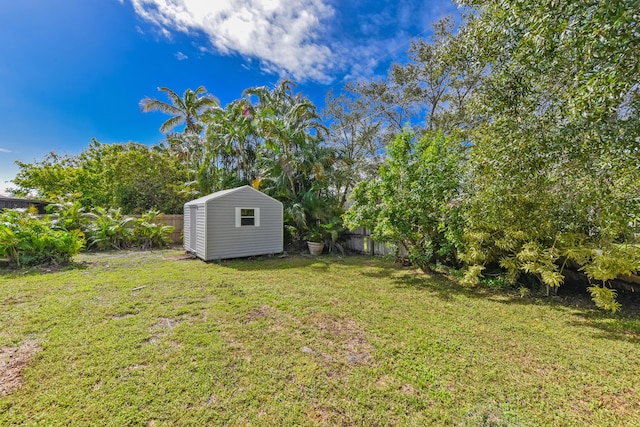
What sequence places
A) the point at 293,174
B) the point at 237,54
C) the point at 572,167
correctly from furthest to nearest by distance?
1. the point at 237,54
2. the point at 293,174
3. the point at 572,167

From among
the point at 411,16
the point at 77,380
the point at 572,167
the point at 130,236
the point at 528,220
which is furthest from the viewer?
the point at 130,236

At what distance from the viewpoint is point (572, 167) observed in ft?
11.1

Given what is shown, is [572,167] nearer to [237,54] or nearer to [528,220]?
[528,220]

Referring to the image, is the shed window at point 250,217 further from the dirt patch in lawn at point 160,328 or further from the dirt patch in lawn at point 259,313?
the dirt patch in lawn at point 160,328

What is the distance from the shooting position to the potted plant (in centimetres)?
925

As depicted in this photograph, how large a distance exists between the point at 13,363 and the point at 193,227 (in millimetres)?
6076

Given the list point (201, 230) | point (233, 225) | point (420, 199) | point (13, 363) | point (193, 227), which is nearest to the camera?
point (13, 363)

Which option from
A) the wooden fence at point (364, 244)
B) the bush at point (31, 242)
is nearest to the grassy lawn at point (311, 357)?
the bush at point (31, 242)

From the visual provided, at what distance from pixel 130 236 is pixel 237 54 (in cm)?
890

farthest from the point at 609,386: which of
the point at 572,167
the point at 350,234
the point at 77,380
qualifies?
the point at 350,234

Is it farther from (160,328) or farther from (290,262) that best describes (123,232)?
(160,328)

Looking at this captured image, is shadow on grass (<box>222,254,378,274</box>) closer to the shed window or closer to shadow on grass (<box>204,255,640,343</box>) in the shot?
shadow on grass (<box>204,255,640,343</box>)

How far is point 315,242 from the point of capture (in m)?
9.35

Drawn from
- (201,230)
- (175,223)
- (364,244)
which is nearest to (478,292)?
(364,244)
